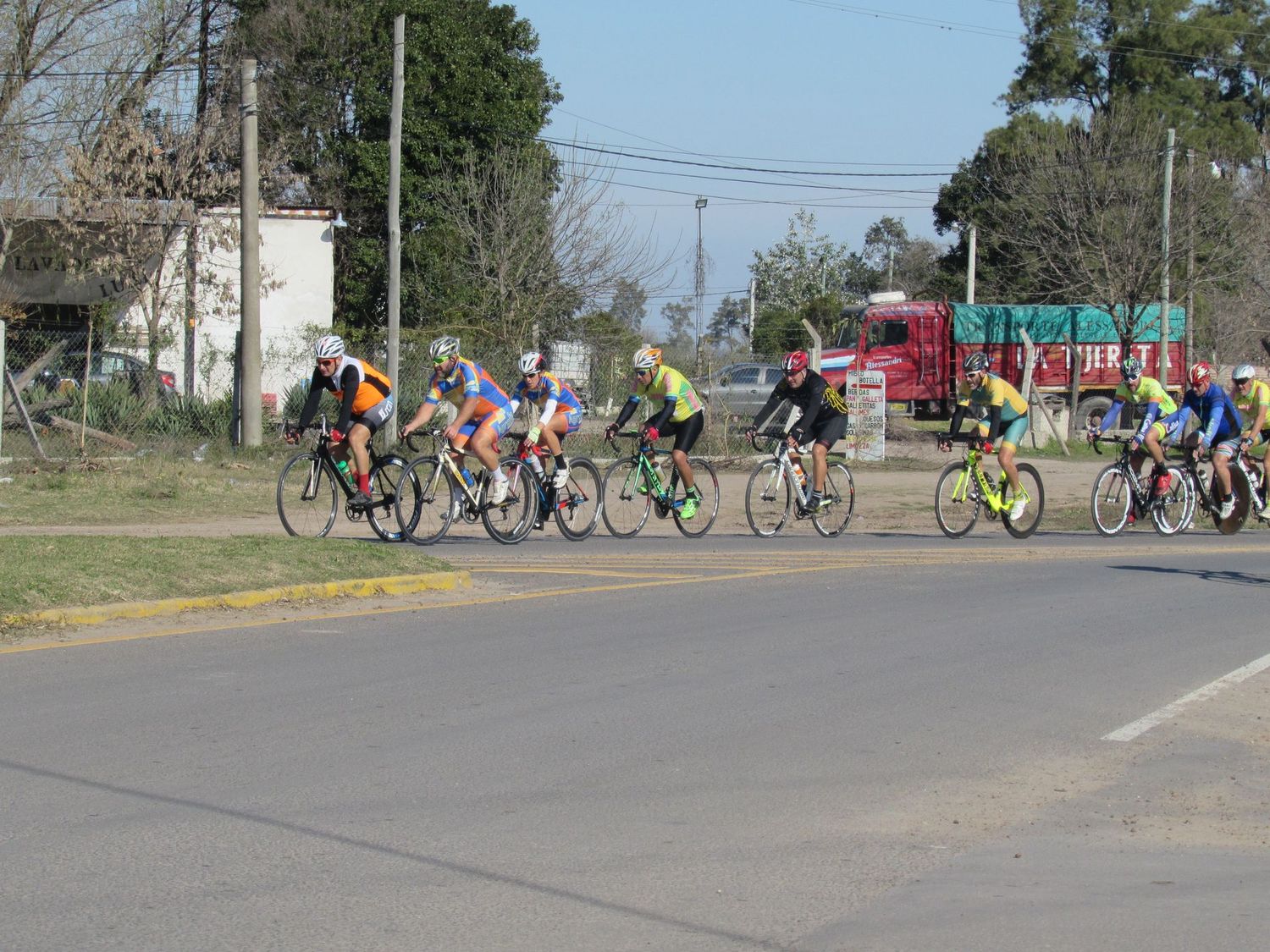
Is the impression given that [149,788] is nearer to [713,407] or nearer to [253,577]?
[253,577]

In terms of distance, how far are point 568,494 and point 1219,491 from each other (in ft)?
27.5

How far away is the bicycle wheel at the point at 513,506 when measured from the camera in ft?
48.0

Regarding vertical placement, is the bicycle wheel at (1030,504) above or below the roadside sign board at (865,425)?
below

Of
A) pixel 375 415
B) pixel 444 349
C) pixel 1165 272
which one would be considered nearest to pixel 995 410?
pixel 444 349

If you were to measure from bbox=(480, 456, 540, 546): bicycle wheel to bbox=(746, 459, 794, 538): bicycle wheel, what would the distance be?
263 cm

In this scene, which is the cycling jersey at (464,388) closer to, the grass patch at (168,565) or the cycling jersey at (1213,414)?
the grass patch at (168,565)

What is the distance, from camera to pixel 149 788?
6.10m

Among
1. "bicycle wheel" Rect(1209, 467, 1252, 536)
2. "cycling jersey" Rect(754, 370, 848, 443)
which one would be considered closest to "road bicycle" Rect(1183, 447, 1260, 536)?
"bicycle wheel" Rect(1209, 467, 1252, 536)

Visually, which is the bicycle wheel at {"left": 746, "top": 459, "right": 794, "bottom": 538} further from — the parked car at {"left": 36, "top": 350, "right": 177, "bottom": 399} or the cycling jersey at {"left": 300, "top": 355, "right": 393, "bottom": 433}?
the parked car at {"left": 36, "top": 350, "right": 177, "bottom": 399}

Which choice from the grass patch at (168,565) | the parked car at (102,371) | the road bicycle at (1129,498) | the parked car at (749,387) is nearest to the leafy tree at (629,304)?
the parked car at (749,387)

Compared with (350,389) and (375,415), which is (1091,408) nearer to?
(375,415)

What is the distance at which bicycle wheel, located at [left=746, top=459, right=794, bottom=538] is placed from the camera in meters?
16.5

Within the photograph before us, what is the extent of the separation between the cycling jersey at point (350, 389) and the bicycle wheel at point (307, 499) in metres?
0.52

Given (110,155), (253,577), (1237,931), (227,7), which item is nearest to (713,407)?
(110,155)
